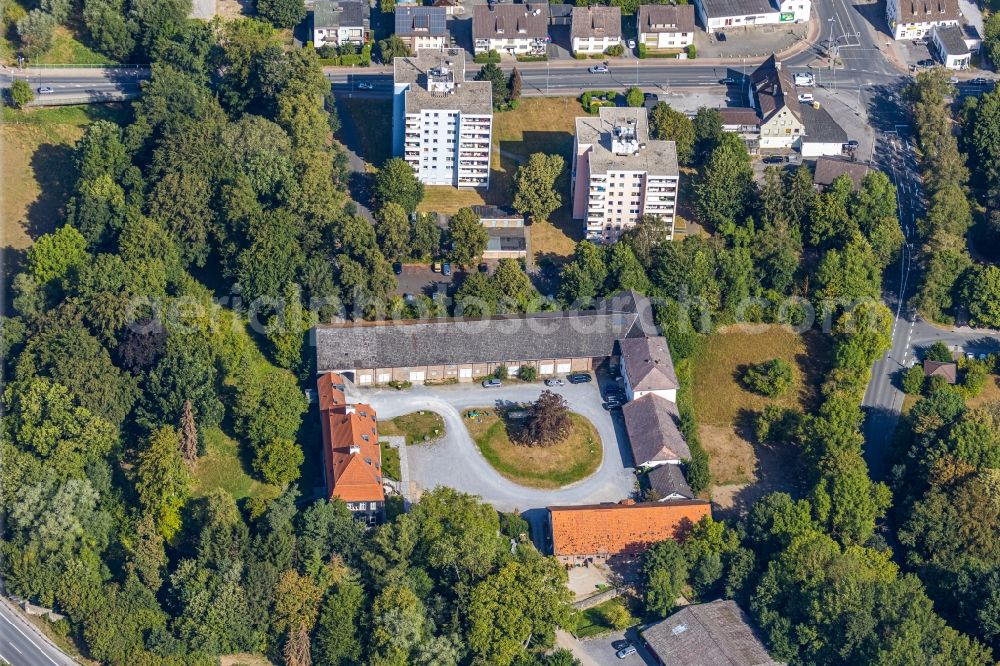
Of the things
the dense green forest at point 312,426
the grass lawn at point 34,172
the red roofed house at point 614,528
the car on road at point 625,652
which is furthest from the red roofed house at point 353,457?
the grass lawn at point 34,172

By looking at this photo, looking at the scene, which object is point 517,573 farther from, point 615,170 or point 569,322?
point 615,170

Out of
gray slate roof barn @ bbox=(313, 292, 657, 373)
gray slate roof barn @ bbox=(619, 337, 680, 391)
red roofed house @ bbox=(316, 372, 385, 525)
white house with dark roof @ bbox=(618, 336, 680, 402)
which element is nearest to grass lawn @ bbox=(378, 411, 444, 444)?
red roofed house @ bbox=(316, 372, 385, 525)

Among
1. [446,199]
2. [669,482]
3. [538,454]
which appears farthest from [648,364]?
[446,199]

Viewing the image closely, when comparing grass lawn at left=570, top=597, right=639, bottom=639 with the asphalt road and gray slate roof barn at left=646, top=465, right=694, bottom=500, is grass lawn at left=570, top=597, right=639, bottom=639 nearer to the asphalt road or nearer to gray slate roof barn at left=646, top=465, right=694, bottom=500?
gray slate roof barn at left=646, top=465, right=694, bottom=500

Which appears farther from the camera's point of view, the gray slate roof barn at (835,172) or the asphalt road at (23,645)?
the gray slate roof barn at (835,172)

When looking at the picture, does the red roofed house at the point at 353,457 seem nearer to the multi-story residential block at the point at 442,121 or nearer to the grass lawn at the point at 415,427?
the grass lawn at the point at 415,427

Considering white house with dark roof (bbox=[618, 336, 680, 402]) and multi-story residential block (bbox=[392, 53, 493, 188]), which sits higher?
multi-story residential block (bbox=[392, 53, 493, 188])
